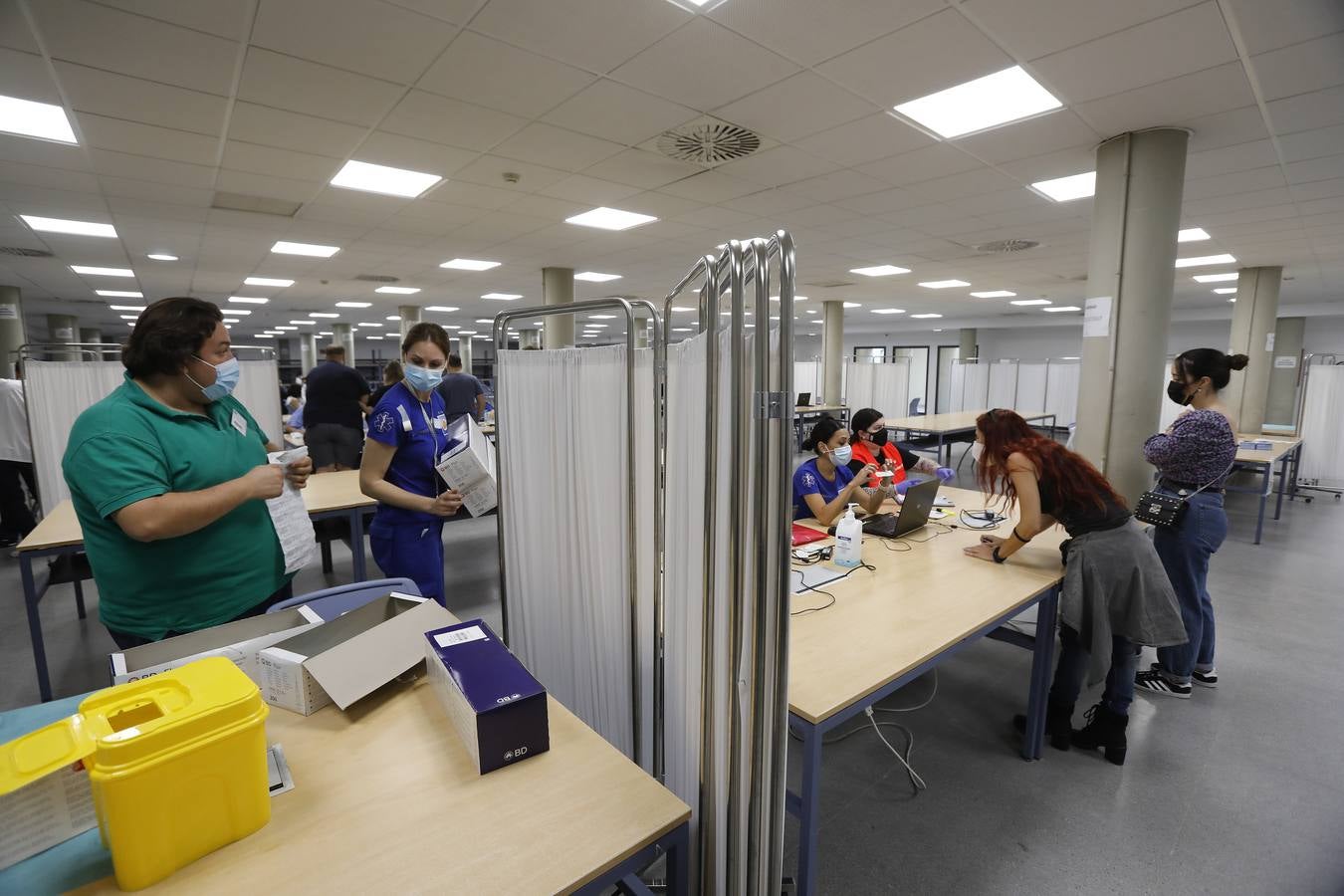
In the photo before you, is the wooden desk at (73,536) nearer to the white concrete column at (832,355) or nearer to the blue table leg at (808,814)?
the blue table leg at (808,814)

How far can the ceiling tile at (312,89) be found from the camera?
2.71m

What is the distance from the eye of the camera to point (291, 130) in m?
3.43

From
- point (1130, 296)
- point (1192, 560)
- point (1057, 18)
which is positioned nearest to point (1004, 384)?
point (1130, 296)

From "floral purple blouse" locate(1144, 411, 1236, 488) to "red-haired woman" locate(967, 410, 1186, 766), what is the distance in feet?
2.97

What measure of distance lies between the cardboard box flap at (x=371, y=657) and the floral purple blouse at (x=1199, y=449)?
321 cm

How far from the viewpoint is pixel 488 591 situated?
4.11m

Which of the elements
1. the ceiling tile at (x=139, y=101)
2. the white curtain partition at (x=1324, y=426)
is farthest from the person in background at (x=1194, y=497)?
the white curtain partition at (x=1324, y=426)

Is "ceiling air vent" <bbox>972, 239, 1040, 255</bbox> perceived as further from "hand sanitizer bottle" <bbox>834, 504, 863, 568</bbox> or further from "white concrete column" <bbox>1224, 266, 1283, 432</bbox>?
"hand sanitizer bottle" <bbox>834, 504, 863, 568</bbox>

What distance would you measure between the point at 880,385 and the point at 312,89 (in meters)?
11.2

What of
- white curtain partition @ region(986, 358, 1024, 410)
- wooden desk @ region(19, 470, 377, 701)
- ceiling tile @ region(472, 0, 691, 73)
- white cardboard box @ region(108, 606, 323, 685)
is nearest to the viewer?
white cardboard box @ region(108, 606, 323, 685)

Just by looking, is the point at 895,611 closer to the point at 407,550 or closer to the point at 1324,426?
the point at 407,550

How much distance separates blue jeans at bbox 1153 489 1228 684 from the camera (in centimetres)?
275

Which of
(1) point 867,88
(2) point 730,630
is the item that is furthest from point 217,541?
(1) point 867,88

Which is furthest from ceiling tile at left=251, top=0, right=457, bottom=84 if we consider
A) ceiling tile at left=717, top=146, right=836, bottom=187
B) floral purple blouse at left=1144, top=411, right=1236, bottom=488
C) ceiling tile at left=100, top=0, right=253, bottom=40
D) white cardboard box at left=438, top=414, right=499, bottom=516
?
floral purple blouse at left=1144, top=411, right=1236, bottom=488
